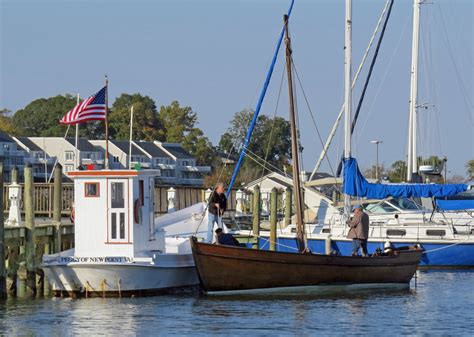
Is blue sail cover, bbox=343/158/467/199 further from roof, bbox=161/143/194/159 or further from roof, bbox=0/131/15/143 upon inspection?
roof, bbox=161/143/194/159

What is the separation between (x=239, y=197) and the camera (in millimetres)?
54688

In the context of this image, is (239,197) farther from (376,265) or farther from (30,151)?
(30,151)

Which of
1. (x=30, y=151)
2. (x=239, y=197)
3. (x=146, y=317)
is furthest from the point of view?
(x=30, y=151)

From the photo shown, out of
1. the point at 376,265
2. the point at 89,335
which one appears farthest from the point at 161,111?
the point at 89,335

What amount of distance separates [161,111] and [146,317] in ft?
355

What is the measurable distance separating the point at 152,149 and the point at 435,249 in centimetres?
8963

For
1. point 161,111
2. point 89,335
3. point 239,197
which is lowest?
point 89,335

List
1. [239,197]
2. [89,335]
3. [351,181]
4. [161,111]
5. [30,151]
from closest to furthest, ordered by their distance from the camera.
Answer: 1. [89,335]
2. [351,181]
3. [239,197]
4. [30,151]
5. [161,111]

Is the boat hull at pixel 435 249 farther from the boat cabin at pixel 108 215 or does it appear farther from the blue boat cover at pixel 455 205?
the boat cabin at pixel 108 215

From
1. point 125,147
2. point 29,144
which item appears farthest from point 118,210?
point 29,144

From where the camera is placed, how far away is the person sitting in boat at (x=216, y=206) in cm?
3391

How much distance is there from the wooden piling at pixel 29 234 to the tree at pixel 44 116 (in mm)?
105119

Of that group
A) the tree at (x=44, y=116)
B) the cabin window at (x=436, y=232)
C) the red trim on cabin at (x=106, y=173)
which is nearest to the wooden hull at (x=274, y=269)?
the red trim on cabin at (x=106, y=173)

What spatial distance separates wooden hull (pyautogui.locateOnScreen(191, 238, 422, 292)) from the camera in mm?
31391
